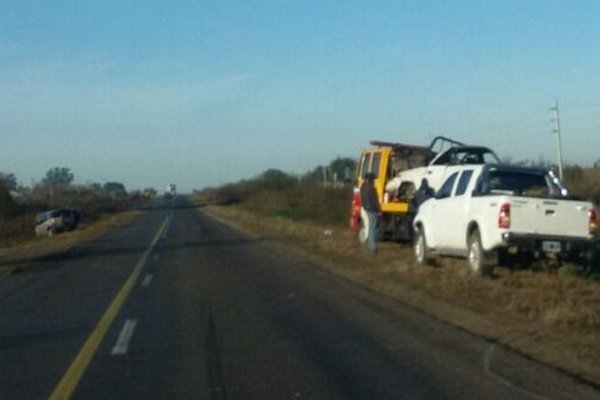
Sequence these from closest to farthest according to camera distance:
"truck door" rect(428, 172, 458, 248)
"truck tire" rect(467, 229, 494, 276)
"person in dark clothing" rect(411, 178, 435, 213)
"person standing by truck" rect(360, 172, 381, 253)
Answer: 1. "truck tire" rect(467, 229, 494, 276)
2. "truck door" rect(428, 172, 458, 248)
3. "person in dark clothing" rect(411, 178, 435, 213)
4. "person standing by truck" rect(360, 172, 381, 253)

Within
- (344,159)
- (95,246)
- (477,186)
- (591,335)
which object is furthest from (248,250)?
(344,159)

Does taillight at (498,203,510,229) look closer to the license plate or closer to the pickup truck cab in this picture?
the license plate

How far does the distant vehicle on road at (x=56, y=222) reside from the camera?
71.8 m

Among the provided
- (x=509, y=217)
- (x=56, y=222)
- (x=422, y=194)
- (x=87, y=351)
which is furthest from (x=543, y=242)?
(x=56, y=222)

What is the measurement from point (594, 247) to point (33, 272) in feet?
51.8

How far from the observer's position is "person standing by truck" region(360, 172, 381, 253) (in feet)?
95.2

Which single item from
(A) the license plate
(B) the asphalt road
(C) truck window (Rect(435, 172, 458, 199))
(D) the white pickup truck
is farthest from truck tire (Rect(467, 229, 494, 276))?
(B) the asphalt road

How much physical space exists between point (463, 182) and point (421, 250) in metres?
3.04

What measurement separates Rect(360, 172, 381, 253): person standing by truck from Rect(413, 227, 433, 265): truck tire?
3.60 m

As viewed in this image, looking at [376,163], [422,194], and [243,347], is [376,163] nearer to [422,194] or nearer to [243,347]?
[422,194]

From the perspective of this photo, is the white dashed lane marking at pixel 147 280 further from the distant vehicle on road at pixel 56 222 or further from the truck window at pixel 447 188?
the distant vehicle on road at pixel 56 222

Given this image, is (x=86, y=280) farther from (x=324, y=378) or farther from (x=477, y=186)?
(x=324, y=378)

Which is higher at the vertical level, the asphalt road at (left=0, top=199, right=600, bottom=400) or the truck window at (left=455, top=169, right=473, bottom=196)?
the truck window at (left=455, top=169, right=473, bottom=196)

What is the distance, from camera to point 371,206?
2917 centimetres
